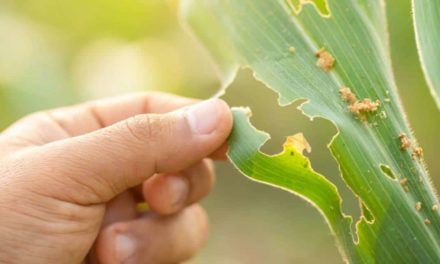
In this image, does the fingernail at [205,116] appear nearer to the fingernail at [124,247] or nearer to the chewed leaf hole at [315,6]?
the chewed leaf hole at [315,6]

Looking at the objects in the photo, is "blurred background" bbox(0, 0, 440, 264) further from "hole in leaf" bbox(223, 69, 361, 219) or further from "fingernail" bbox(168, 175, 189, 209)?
"fingernail" bbox(168, 175, 189, 209)

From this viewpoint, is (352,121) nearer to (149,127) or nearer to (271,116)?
(149,127)

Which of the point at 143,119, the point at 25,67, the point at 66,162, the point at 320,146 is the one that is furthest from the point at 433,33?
the point at 25,67

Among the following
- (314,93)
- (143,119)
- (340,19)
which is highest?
(340,19)

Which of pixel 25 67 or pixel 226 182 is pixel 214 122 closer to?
pixel 226 182

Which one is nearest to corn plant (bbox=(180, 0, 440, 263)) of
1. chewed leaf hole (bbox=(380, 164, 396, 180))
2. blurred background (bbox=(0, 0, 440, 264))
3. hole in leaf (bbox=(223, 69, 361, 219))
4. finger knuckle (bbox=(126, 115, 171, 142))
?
chewed leaf hole (bbox=(380, 164, 396, 180))

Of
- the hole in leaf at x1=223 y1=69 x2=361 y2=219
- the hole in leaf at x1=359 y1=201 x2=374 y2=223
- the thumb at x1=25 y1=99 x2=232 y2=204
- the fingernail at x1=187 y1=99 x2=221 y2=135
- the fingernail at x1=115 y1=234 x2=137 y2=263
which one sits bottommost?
the fingernail at x1=115 y1=234 x2=137 y2=263
